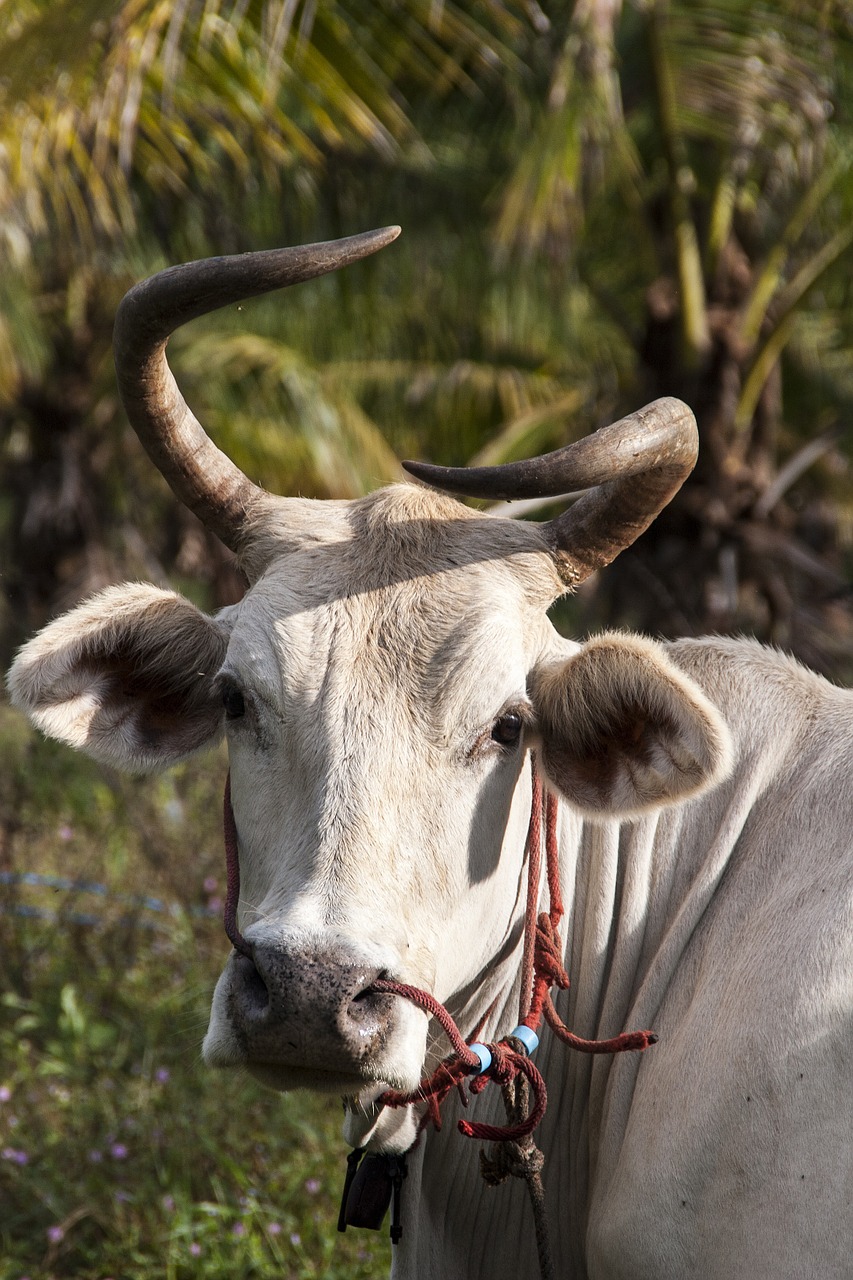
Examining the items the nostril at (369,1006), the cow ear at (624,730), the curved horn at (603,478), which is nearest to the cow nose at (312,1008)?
the nostril at (369,1006)

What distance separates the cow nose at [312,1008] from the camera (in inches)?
97.7

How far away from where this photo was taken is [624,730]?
10.3ft

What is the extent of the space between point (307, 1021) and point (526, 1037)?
0.70 metres

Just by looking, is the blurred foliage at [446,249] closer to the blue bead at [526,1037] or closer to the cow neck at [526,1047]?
the cow neck at [526,1047]

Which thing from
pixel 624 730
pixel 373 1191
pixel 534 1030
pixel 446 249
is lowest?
pixel 446 249

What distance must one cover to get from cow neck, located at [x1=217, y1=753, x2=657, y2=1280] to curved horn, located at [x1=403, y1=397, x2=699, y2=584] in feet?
1.85

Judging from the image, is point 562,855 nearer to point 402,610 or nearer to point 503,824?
point 503,824

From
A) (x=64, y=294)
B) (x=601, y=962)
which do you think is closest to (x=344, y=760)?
(x=601, y=962)

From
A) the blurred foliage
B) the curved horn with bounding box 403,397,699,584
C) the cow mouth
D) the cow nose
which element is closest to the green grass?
the cow mouth

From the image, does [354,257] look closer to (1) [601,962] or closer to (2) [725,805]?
(2) [725,805]

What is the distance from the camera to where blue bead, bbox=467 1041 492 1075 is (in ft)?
9.57

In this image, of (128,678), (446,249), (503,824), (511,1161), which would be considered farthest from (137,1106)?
(446,249)

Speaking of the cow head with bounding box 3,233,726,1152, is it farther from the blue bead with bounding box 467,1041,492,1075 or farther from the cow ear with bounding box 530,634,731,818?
the blue bead with bounding box 467,1041,492,1075

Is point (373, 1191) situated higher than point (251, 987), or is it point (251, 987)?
point (251, 987)
